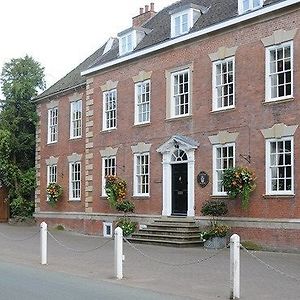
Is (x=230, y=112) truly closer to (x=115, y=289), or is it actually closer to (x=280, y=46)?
(x=280, y=46)

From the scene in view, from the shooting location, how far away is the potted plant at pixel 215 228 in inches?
810

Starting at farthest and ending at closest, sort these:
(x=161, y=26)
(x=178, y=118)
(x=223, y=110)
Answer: (x=161, y=26) < (x=178, y=118) < (x=223, y=110)

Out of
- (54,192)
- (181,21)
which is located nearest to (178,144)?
(181,21)

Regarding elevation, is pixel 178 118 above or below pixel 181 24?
below

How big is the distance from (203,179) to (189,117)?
2500 mm

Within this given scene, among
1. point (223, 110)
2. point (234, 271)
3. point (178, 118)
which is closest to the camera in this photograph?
point (234, 271)

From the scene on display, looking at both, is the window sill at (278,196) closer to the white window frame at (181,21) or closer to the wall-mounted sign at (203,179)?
the wall-mounted sign at (203,179)

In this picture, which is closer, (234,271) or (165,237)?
(234,271)

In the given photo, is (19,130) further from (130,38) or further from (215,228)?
(215,228)

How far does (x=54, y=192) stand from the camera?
1216 inches

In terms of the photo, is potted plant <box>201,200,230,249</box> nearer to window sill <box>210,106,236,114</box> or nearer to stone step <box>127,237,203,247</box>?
stone step <box>127,237,203,247</box>

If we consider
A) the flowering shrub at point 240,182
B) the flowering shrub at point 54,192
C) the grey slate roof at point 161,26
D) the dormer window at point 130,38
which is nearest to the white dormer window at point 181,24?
the grey slate roof at point 161,26

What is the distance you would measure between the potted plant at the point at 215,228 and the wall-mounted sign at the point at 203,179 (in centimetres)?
95

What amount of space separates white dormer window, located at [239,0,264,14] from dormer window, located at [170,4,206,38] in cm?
287
